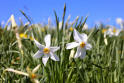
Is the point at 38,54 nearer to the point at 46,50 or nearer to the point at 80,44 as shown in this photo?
the point at 46,50

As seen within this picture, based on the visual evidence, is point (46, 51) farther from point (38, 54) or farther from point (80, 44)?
point (80, 44)

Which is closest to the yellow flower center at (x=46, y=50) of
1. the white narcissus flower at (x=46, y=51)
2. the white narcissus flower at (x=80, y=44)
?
the white narcissus flower at (x=46, y=51)

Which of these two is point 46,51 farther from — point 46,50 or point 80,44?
point 80,44

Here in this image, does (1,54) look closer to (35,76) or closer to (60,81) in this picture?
(60,81)

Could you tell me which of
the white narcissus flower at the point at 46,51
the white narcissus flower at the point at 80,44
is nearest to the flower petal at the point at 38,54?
the white narcissus flower at the point at 46,51

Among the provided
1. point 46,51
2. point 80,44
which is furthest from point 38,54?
point 80,44

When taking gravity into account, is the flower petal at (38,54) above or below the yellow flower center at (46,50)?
below

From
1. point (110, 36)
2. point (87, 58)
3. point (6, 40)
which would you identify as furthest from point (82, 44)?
point (110, 36)

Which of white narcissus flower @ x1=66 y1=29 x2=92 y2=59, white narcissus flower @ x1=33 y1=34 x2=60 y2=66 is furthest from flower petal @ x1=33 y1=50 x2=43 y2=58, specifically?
white narcissus flower @ x1=66 y1=29 x2=92 y2=59

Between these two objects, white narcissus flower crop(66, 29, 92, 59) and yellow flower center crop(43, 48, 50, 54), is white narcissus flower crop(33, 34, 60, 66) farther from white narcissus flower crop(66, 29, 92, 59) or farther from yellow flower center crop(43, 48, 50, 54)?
white narcissus flower crop(66, 29, 92, 59)

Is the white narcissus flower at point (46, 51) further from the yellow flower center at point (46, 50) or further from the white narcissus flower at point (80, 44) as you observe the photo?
the white narcissus flower at point (80, 44)

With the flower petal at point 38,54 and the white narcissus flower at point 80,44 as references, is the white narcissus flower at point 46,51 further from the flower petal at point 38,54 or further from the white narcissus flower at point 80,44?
the white narcissus flower at point 80,44

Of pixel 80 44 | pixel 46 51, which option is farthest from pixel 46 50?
Result: pixel 80 44
